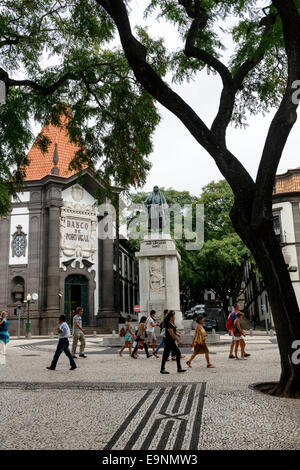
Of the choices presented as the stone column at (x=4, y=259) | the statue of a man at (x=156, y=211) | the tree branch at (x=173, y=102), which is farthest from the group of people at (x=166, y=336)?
the stone column at (x=4, y=259)

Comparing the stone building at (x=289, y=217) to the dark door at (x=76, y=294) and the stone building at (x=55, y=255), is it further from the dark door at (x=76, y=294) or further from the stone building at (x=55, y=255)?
the dark door at (x=76, y=294)

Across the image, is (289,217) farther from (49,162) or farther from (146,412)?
(146,412)

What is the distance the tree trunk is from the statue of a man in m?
13.0

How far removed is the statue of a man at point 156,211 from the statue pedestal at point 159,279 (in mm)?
1133

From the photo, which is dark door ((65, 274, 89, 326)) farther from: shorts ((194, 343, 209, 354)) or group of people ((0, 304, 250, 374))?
shorts ((194, 343, 209, 354))

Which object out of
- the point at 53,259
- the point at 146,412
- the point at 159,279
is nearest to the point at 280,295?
the point at 146,412

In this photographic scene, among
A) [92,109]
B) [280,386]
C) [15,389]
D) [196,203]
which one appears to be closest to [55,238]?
[196,203]

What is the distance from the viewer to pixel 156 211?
65.8 ft

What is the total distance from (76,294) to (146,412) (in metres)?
30.2

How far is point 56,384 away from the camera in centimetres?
827

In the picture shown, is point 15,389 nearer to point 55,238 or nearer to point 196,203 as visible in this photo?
point 55,238

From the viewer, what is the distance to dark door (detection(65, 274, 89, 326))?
34531 mm

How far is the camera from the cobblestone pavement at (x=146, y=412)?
4414mm

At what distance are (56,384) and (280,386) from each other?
4268 millimetres
